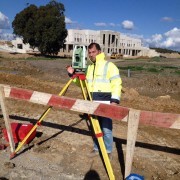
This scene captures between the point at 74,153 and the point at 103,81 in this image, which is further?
the point at 74,153

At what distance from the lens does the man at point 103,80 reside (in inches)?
167

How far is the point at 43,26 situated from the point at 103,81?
48.2 m

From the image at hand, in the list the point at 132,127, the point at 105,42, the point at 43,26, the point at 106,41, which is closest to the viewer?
the point at 132,127

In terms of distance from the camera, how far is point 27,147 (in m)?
5.06

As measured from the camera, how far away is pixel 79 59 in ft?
14.3

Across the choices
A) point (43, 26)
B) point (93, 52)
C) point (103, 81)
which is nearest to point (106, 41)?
point (43, 26)

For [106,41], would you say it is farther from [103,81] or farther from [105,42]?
[103,81]

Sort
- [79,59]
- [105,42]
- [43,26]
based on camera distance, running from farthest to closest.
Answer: [105,42] → [43,26] → [79,59]

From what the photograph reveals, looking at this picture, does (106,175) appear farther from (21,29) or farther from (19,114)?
(21,29)

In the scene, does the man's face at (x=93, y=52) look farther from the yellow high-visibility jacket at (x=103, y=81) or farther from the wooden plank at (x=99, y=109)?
the wooden plank at (x=99, y=109)

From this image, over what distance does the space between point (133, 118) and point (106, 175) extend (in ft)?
4.22

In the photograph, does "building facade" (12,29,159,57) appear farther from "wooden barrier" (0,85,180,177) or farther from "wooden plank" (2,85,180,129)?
"wooden barrier" (0,85,180,177)

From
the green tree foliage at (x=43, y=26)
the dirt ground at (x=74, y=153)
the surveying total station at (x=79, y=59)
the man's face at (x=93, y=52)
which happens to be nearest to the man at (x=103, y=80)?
the man's face at (x=93, y=52)

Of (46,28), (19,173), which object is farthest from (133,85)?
(46,28)
